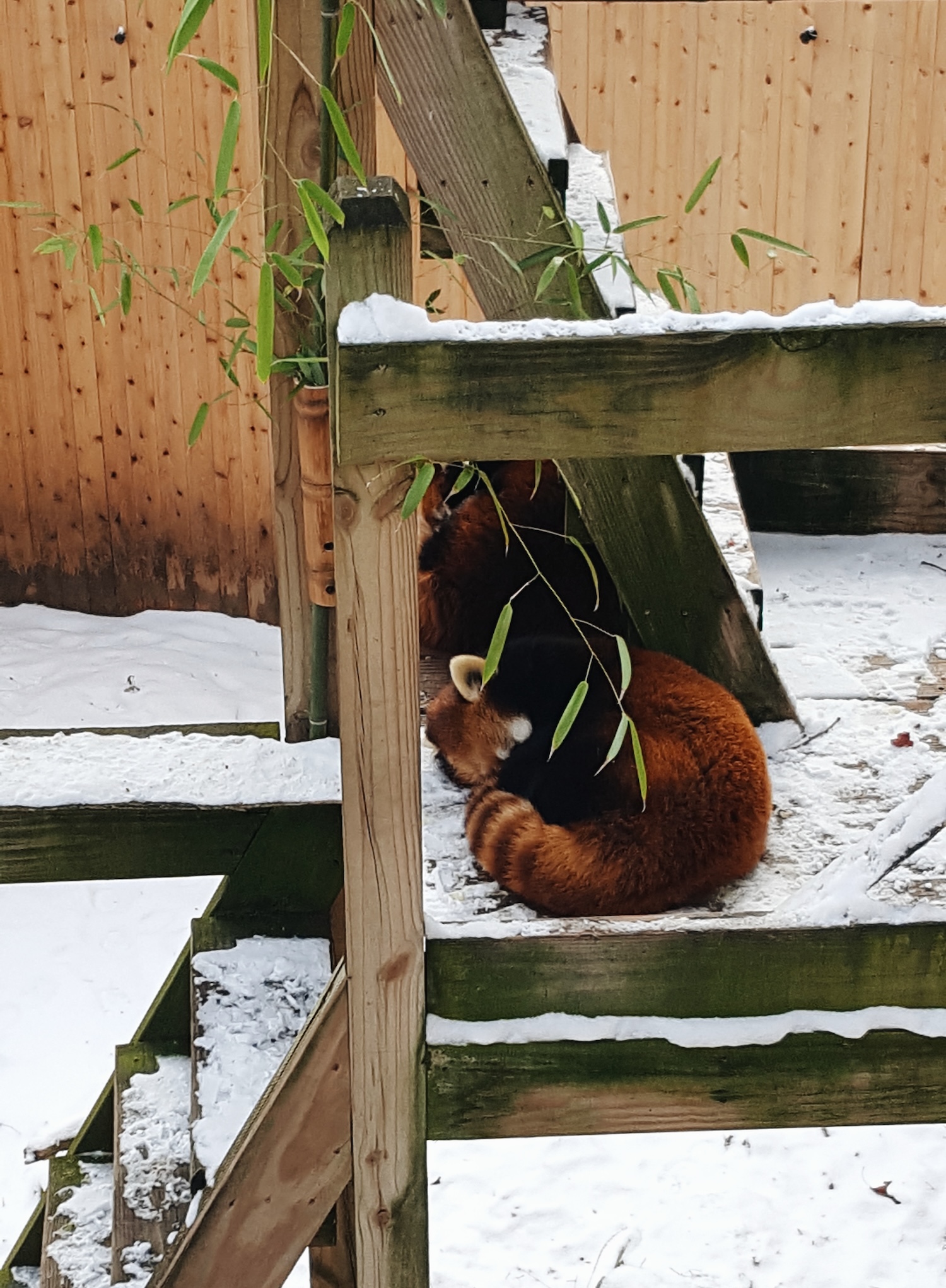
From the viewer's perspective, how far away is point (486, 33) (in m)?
2.27

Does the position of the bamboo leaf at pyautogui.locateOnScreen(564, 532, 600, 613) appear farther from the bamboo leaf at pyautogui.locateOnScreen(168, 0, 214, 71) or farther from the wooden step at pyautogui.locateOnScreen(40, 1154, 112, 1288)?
the wooden step at pyautogui.locateOnScreen(40, 1154, 112, 1288)

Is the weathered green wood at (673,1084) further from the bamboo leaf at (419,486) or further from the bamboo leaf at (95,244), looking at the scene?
the bamboo leaf at (95,244)

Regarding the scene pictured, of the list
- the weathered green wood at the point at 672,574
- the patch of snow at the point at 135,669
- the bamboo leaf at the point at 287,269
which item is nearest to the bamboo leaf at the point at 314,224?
the bamboo leaf at the point at 287,269

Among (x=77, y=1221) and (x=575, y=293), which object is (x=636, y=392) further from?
(x=77, y=1221)

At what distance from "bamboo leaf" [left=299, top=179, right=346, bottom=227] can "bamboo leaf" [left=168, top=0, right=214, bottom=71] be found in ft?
0.46

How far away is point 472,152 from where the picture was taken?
1696 mm

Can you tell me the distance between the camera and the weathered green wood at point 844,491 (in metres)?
2.90

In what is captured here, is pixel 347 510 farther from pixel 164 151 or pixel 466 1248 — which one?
pixel 164 151

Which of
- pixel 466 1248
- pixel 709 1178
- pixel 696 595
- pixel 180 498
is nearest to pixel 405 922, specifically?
pixel 696 595

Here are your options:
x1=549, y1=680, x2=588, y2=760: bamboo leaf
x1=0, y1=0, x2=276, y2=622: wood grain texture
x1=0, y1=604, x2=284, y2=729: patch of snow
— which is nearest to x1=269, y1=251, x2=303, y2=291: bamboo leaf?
x1=549, y1=680, x2=588, y2=760: bamboo leaf

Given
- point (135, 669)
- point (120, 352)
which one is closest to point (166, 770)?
point (135, 669)

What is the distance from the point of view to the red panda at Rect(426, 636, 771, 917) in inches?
65.5

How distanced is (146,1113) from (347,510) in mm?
1220

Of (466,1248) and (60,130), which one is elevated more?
(60,130)
